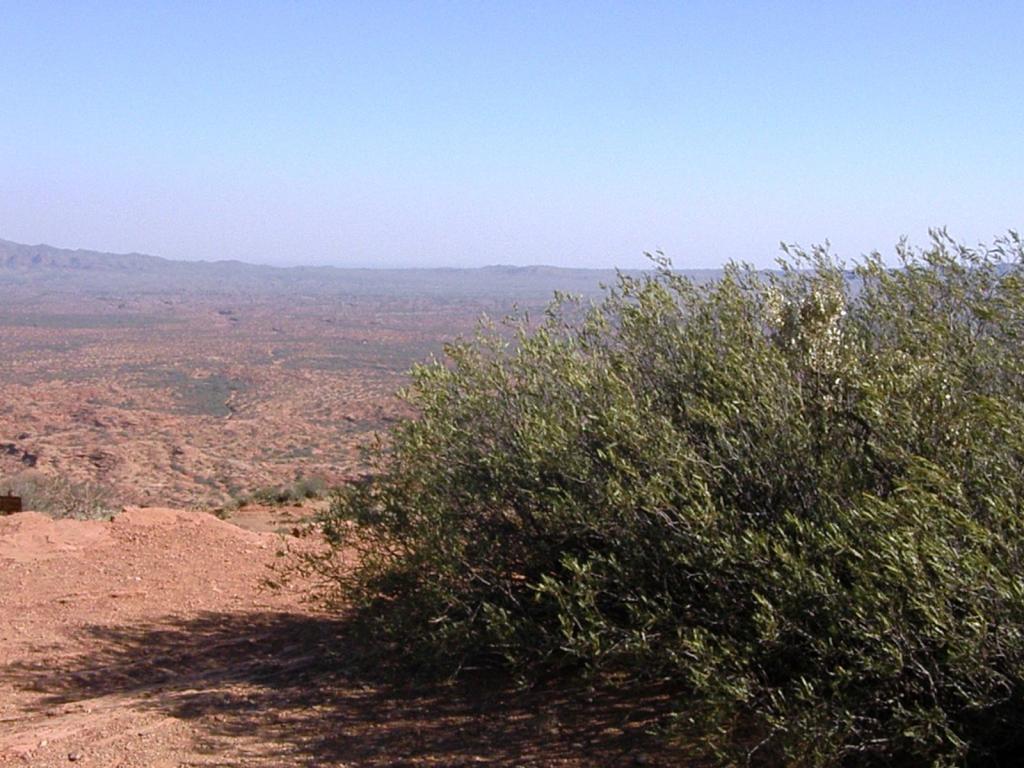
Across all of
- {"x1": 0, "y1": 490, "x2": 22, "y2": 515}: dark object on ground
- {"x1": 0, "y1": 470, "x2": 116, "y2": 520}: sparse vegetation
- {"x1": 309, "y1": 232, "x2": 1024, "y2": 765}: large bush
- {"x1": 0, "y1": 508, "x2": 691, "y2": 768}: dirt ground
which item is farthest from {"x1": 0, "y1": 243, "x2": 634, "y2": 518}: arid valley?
{"x1": 0, "y1": 490, "x2": 22, "y2": 515}: dark object on ground

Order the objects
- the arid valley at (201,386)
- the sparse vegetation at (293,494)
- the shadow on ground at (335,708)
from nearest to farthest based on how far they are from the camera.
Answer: the shadow on ground at (335,708) < the sparse vegetation at (293,494) < the arid valley at (201,386)

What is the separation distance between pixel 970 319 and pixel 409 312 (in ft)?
309

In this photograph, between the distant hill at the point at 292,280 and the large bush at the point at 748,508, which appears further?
the distant hill at the point at 292,280

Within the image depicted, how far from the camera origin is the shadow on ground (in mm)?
5836

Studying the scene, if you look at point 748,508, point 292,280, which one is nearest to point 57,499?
point 748,508

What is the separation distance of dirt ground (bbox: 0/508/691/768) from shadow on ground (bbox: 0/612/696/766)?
1cm

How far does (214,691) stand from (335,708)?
3.62 ft

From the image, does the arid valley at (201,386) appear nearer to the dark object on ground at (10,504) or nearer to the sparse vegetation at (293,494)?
the sparse vegetation at (293,494)

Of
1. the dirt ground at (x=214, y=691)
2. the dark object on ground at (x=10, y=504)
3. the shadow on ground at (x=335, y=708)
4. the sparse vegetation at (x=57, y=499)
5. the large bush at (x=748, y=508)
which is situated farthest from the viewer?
the sparse vegetation at (x=57, y=499)

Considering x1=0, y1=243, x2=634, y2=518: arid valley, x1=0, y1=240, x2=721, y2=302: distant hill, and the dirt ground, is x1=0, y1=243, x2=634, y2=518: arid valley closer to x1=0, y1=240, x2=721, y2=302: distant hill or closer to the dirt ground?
the dirt ground

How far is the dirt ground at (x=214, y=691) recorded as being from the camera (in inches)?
236

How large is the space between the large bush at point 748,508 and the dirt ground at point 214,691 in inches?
14.6

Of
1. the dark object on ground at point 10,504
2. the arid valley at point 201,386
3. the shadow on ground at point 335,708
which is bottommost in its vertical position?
the arid valley at point 201,386

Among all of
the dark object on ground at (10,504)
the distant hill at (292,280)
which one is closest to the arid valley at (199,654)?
Answer: the dark object on ground at (10,504)
